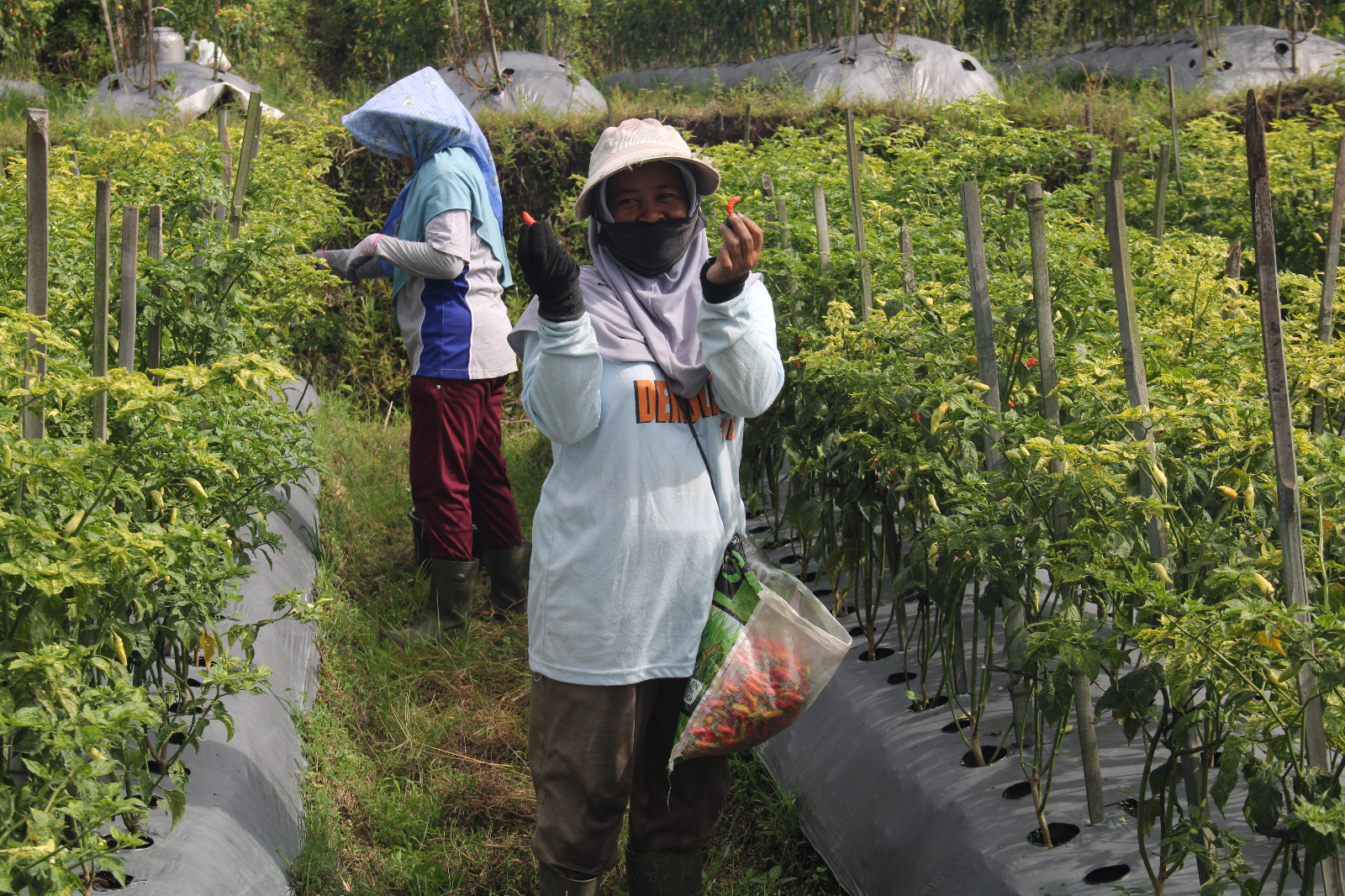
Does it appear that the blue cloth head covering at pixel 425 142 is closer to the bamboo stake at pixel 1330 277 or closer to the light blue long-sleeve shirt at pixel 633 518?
the light blue long-sleeve shirt at pixel 633 518

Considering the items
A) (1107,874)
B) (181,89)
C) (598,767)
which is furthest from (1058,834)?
(181,89)

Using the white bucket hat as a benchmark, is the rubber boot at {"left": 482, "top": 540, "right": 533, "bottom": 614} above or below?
below

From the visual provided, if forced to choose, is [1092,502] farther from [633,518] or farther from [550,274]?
[550,274]

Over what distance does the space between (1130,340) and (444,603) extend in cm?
267

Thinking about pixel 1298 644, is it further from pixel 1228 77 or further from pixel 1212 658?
pixel 1228 77

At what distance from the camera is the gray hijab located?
2016mm

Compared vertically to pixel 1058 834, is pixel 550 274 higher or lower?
higher

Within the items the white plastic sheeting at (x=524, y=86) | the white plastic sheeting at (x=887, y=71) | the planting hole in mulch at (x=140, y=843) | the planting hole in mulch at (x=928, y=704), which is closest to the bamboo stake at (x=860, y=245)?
the planting hole in mulch at (x=928, y=704)

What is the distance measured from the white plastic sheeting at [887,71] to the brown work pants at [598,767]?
7.44 meters

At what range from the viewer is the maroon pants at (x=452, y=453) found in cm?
367

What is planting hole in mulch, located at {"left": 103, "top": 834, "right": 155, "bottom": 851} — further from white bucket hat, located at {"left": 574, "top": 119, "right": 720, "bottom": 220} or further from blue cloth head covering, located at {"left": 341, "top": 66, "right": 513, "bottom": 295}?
blue cloth head covering, located at {"left": 341, "top": 66, "right": 513, "bottom": 295}

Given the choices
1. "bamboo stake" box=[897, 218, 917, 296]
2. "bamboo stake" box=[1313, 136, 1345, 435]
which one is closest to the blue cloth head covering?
"bamboo stake" box=[897, 218, 917, 296]

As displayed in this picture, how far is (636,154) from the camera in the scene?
6.53 feet

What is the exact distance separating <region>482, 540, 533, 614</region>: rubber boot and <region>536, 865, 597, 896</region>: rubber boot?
196 cm
